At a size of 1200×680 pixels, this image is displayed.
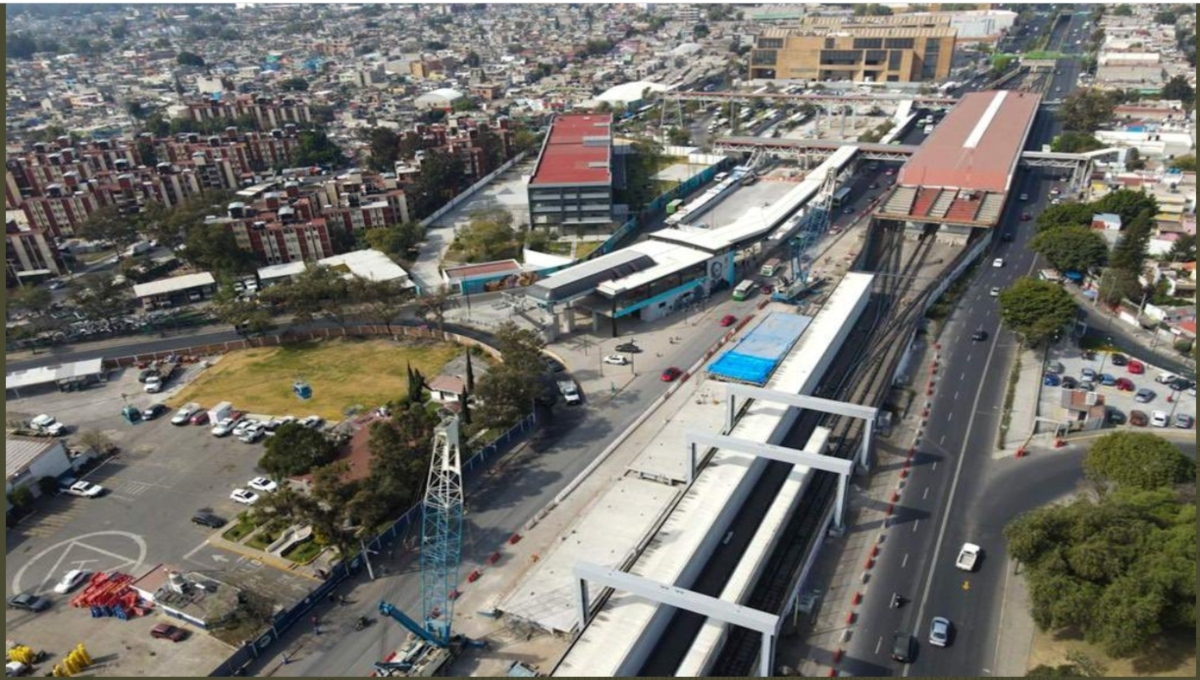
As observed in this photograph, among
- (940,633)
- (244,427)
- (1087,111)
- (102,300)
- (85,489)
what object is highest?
(1087,111)

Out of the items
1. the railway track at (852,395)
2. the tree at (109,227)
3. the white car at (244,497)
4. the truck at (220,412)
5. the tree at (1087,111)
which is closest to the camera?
the railway track at (852,395)

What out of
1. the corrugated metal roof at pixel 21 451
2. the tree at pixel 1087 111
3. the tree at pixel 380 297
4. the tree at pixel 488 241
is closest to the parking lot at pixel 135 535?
the corrugated metal roof at pixel 21 451

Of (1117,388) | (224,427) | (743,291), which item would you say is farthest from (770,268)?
(224,427)

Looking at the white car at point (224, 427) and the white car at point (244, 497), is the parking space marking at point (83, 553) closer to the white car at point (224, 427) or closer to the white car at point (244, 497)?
the white car at point (244, 497)

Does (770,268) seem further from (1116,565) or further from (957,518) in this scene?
(1116,565)

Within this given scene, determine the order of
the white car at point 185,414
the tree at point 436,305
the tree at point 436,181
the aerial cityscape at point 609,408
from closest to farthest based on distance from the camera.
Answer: the aerial cityscape at point 609,408
the white car at point 185,414
the tree at point 436,305
the tree at point 436,181

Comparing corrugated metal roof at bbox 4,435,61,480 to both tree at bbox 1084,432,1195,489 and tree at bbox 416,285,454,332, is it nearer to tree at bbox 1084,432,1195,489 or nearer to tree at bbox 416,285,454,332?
tree at bbox 416,285,454,332

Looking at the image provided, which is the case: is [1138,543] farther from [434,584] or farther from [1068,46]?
[1068,46]
